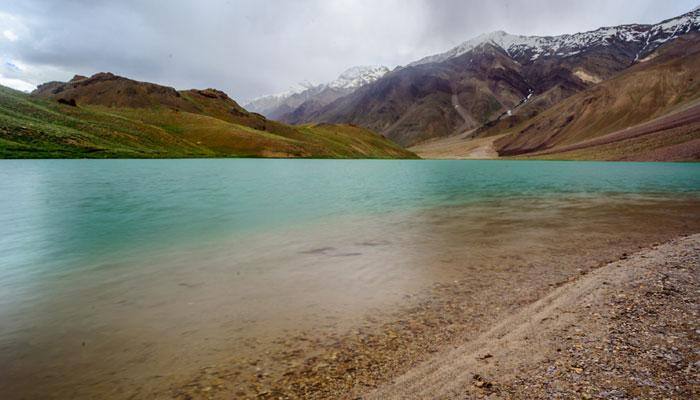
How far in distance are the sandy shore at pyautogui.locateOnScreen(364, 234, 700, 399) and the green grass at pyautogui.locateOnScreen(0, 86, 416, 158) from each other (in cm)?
11367

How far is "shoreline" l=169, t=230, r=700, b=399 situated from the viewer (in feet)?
22.0

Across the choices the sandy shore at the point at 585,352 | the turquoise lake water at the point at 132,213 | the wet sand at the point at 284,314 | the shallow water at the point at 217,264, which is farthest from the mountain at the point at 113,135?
the sandy shore at the point at 585,352

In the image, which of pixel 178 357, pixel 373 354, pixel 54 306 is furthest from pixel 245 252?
pixel 373 354

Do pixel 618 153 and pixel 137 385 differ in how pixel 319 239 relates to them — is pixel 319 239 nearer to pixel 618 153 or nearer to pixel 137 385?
pixel 137 385

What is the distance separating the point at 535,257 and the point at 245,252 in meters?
12.7

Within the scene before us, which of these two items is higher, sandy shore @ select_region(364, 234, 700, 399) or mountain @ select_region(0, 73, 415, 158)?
mountain @ select_region(0, 73, 415, 158)

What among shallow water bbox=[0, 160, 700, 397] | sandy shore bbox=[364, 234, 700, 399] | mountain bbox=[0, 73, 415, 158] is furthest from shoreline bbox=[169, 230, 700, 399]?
mountain bbox=[0, 73, 415, 158]

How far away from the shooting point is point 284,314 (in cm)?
1041

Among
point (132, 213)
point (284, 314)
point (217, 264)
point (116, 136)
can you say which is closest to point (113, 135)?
point (116, 136)

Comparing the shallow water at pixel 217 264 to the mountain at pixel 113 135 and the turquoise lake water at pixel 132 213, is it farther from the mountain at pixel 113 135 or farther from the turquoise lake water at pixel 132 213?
the mountain at pixel 113 135

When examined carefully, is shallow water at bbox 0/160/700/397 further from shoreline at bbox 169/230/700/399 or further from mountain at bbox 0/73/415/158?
mountain at bbox 0/73/415/158

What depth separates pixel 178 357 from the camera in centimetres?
818

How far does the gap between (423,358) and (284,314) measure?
13.7 feet

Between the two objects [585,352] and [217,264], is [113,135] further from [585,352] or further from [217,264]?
[585,352]
